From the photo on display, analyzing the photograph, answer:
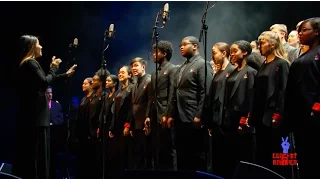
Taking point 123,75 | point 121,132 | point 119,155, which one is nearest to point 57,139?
point 119,155

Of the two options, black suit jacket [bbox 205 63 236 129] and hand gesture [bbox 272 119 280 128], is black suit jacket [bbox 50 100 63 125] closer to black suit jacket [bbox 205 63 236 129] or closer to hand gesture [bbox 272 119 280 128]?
black suit jacket [bbox 205 63 236 129]

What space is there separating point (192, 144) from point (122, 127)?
1512 millimetres

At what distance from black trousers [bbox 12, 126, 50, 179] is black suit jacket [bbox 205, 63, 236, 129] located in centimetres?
183

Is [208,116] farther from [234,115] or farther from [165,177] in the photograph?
[165,177]

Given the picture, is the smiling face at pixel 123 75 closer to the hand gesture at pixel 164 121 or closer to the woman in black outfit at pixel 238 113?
the hand gesture at pixel 164 121

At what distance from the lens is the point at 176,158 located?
227 inches

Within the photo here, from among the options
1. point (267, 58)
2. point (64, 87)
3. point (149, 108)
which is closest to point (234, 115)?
point (267, 58)

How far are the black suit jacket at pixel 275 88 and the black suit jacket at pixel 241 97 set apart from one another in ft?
1.03

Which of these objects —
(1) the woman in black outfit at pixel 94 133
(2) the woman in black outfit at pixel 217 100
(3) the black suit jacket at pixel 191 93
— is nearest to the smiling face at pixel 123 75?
(1) the woman in black outfit at pixel 94 133

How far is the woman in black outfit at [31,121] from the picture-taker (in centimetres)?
471

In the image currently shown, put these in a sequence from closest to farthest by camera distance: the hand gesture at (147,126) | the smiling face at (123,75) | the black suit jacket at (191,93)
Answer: the black suit jacket at (191,93)
the hand gesture at (147,126)
the smiling face at (123,75)

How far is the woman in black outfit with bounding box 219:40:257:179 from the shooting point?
485 centimetres

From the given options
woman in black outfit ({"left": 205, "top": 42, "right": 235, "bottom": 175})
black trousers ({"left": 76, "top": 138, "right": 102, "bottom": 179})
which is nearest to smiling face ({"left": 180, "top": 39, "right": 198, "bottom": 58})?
woman in black outfit ({"left": 205, "top": 42, "right": 235, "bottom": 175})

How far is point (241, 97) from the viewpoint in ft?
16.1
